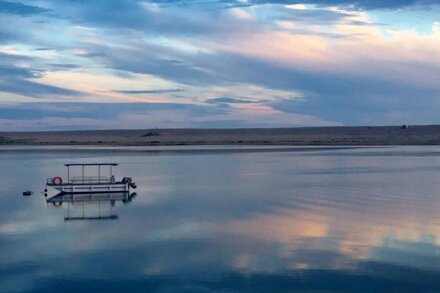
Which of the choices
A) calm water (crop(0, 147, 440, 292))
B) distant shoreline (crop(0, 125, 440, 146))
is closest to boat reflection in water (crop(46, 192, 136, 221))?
calm water (crop(0, 147, 440, 292))

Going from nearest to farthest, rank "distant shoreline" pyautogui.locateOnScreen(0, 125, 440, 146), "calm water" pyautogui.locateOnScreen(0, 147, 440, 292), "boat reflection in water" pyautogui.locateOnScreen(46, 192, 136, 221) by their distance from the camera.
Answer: "calm water" pyautogui.locateOnScreen(0, 147, 440, 292) < "boat reflection in water" pyautogui.locateOnScreen(46, 192, 136, 221) < "distant shoreline" pyautogui.locateOnScreen(0, 125, 440, 146)

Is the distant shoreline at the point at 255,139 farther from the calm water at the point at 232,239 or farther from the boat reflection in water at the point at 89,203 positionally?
the calm water at the point at 232,239

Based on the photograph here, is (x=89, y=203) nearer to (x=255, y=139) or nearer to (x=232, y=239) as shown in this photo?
(x=232, y=239)

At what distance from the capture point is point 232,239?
15.8 meters

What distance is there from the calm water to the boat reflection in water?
21 cm

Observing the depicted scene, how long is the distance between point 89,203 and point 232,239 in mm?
9398

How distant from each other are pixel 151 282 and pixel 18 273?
2734 mm

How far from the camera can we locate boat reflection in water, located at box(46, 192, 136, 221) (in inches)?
800

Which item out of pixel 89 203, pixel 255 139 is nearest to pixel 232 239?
pixel 89 203

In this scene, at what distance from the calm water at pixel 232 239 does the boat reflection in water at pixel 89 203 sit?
21cm

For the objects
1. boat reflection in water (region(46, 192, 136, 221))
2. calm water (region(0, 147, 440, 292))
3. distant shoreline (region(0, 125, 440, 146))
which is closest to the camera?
calm water (region(0, 147, 440, 292))

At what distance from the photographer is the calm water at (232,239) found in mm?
12055

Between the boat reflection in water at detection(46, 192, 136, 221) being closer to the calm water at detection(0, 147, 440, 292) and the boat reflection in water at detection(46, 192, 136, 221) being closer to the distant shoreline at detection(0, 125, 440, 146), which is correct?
the calm water at detection(0, 147, 440, 292)

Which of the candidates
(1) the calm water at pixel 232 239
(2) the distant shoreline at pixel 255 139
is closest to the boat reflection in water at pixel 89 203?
(1) the calm water at pixel 232 239
